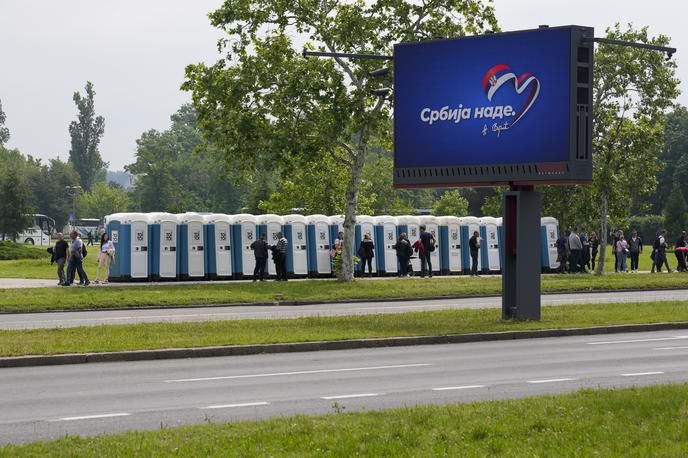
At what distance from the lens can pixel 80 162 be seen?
17900 centimetres

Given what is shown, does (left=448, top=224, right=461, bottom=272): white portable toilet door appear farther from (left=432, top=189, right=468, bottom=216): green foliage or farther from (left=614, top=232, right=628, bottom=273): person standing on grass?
(left=432, top=189, right=468, bottom=216): green foliage

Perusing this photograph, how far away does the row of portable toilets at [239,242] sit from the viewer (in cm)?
3888

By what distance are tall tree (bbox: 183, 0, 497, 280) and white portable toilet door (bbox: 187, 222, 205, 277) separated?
3093mm

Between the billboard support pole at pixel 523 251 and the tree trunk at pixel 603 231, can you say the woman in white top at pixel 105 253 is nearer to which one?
the billboard support pole at pixel 523 251

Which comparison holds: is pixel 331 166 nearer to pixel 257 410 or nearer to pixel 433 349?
pixel 433 349

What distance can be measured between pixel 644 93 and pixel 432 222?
985 centimetres

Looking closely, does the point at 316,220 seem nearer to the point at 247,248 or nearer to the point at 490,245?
the point at 247,248

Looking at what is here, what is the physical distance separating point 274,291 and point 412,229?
43.1 ft

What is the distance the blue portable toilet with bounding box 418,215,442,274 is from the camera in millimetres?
45594

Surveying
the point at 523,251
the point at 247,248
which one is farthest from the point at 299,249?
the point at 523,251

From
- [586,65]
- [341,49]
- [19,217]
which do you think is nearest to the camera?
[586,65]

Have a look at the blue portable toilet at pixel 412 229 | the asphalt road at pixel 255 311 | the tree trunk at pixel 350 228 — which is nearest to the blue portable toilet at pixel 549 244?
the blue portable toilet at pixel 412 229

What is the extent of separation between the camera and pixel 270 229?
41281mm

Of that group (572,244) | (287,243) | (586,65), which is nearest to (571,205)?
(572,244)
